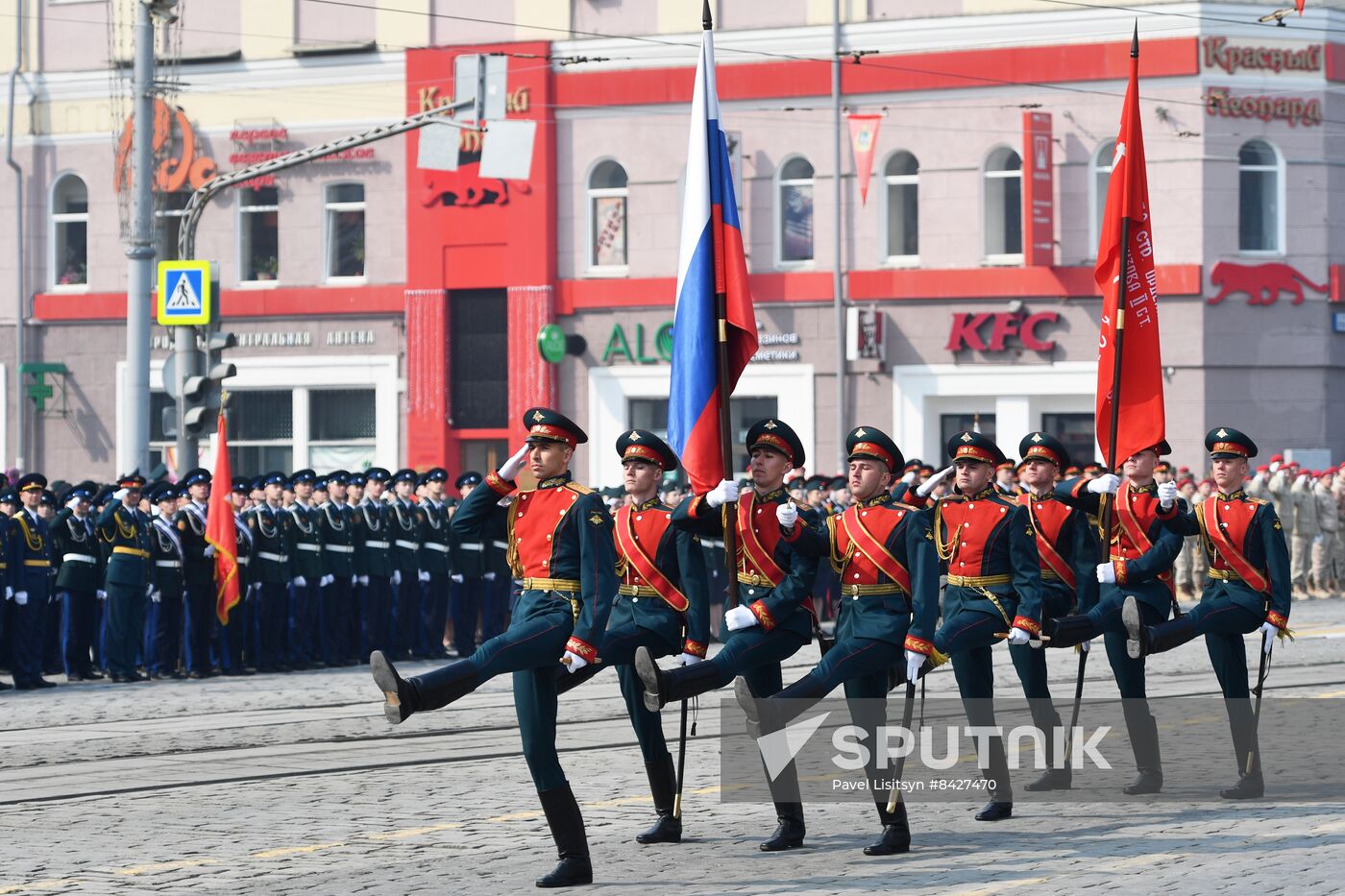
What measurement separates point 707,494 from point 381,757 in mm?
4712

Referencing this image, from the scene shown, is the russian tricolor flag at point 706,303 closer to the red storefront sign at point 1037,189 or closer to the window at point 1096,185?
the red storefront sign at point 1037,189

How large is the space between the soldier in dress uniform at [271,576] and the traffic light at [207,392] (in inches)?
70.6

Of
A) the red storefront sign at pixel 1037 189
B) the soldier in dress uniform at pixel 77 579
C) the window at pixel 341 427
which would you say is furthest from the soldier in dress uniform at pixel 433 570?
the window at pixel 341 427

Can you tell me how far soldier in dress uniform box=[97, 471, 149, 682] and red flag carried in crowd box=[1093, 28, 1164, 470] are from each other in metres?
9.58

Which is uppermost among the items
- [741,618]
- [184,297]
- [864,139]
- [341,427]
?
[864,139]

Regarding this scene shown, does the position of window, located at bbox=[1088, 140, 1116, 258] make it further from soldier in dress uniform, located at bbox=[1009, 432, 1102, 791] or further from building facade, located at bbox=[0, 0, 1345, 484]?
soldier in dress uniform, located at bbox=[1009, 432, 1102, 791]

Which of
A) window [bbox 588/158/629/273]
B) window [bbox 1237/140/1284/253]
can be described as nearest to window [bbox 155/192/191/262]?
window [bbox 588/158/629/273]

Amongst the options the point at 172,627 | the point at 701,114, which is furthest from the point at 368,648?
the point at 701,114

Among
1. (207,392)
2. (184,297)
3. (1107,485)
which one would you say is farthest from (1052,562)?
(184,297)

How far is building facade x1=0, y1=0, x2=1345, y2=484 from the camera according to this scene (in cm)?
3372

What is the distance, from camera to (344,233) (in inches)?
1499

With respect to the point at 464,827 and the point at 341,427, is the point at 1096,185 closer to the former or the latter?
the point at 341,427

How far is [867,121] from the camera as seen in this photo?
3409 centimetres

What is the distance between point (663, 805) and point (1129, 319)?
4.20m
